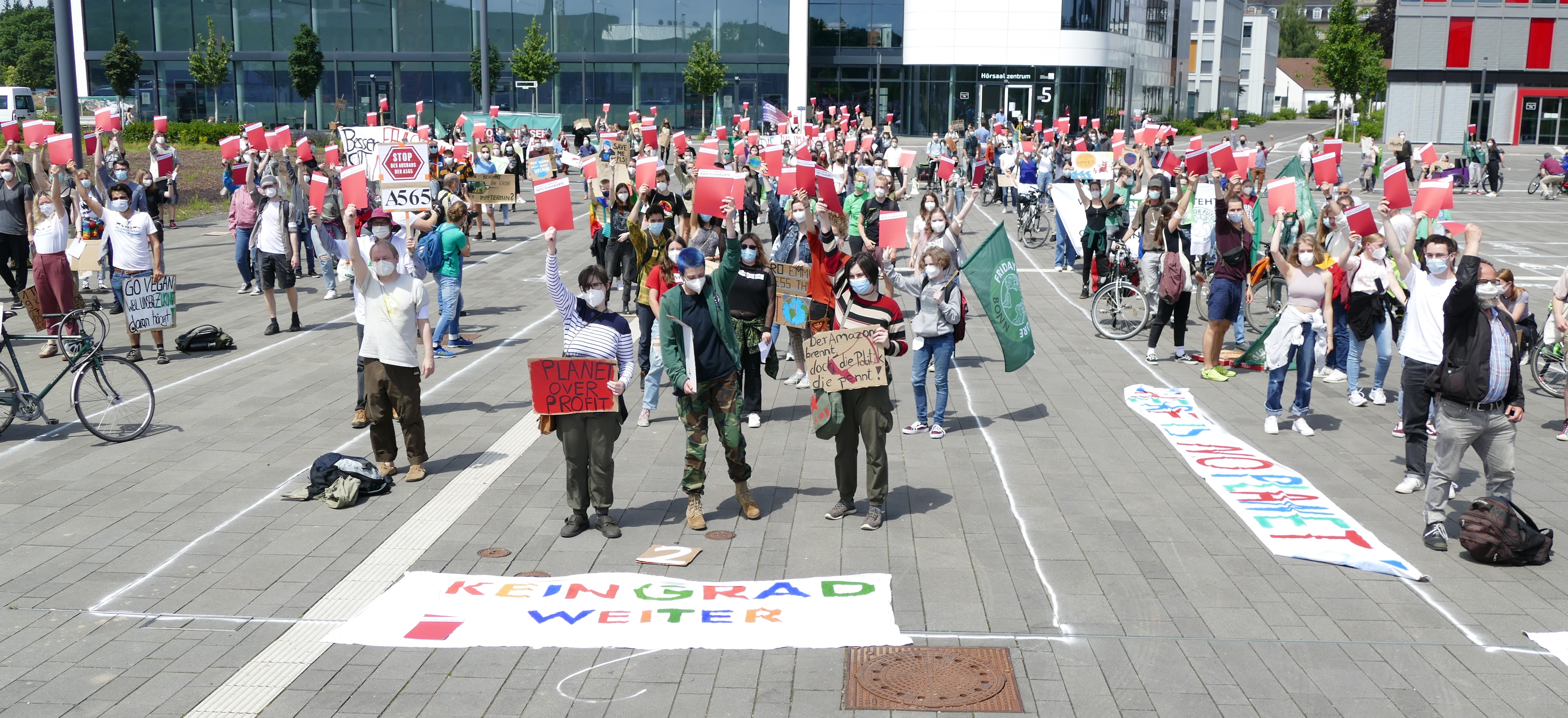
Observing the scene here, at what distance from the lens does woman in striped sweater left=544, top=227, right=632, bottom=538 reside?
307 inches

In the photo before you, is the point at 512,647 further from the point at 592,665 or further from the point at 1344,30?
the point at 1344,30

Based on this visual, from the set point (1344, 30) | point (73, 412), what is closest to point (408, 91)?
point (1344, 30)

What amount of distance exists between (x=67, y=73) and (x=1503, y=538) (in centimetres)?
1771

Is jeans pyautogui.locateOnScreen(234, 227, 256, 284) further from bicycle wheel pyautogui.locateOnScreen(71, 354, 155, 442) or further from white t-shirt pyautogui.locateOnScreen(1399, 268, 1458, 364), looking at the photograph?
white t-shirt pyautogui.locateOnScreen(1399, 268, 1458, 364)

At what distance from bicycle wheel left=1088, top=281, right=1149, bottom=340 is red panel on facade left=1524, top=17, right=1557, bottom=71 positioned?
6021cm

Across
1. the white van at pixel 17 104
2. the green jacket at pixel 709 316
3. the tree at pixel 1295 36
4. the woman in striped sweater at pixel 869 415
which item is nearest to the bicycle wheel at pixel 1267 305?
the woman in striped sweater at pixel 869 415

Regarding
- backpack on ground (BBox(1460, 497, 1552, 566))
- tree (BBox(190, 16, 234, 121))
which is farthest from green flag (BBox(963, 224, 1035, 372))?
tree (BBox(190, 16, 234, 121))

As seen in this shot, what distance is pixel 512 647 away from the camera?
628 centimetres

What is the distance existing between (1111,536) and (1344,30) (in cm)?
6486

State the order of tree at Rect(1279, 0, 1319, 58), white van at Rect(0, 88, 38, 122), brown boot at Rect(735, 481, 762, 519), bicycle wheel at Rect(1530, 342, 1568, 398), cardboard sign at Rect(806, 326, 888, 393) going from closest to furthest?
1. cardboard sign at Rect(806, 326, 888, 393)
2. brown boot at Rect(735, 481, 762, 519)
3. bicycle wheel at Rect(1530, 342, 1568, 398)
4. white van at Rect(0, 88, 38, 122)
5. tree at Rect(1279, 0, 1319, 58)

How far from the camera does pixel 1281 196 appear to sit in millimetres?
12453

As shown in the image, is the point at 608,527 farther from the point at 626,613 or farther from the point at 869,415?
the point at 869,415

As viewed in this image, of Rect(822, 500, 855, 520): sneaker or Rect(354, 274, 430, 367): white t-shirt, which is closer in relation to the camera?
Rect(822, 500, 855, 520): sneaker

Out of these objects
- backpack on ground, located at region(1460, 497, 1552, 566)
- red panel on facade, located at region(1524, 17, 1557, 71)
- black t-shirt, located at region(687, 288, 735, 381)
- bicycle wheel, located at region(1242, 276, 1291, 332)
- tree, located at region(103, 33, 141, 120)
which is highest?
red panel on facade, located at region(1524, 17, 1557, 71)
